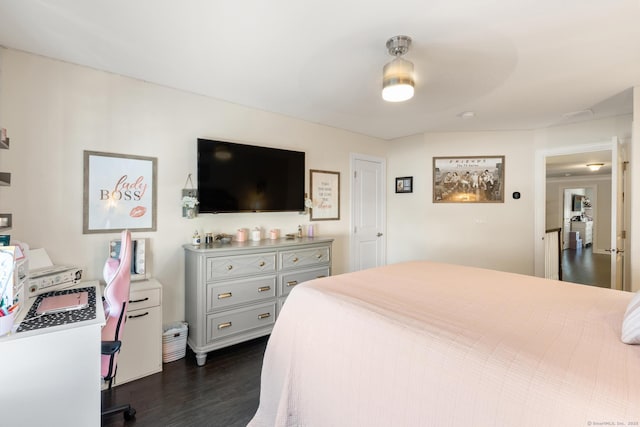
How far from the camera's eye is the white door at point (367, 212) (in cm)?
415

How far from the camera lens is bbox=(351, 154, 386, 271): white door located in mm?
4150

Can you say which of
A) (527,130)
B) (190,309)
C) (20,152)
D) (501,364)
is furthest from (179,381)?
(527,130)

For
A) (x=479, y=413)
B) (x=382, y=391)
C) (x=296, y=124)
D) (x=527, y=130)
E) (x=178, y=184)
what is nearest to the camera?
(x=479, y=413)

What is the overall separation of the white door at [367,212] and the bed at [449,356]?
2.25 metres

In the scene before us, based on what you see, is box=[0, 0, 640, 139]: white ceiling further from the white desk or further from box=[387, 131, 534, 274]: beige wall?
the white desk

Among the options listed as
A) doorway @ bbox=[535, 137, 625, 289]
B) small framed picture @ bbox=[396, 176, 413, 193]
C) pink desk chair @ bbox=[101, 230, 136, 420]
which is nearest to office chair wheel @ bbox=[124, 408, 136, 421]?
pink desk chair @ bbox=[101, 230, 136, 420]

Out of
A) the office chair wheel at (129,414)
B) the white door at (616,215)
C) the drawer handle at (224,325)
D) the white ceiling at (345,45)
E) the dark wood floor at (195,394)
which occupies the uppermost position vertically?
the white ceiling at (345,45)

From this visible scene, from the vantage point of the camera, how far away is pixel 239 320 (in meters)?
2.59

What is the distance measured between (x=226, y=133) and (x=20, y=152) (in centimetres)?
154

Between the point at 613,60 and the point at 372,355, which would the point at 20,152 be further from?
the point at 613,60

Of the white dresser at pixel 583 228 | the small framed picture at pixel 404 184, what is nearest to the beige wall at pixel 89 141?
the small framed picture at pixel 404 184

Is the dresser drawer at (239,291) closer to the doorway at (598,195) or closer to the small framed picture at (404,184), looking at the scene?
the small framed picture at (404,184)

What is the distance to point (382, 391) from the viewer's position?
3.83 ft

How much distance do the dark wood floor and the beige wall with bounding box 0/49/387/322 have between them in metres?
0.57
